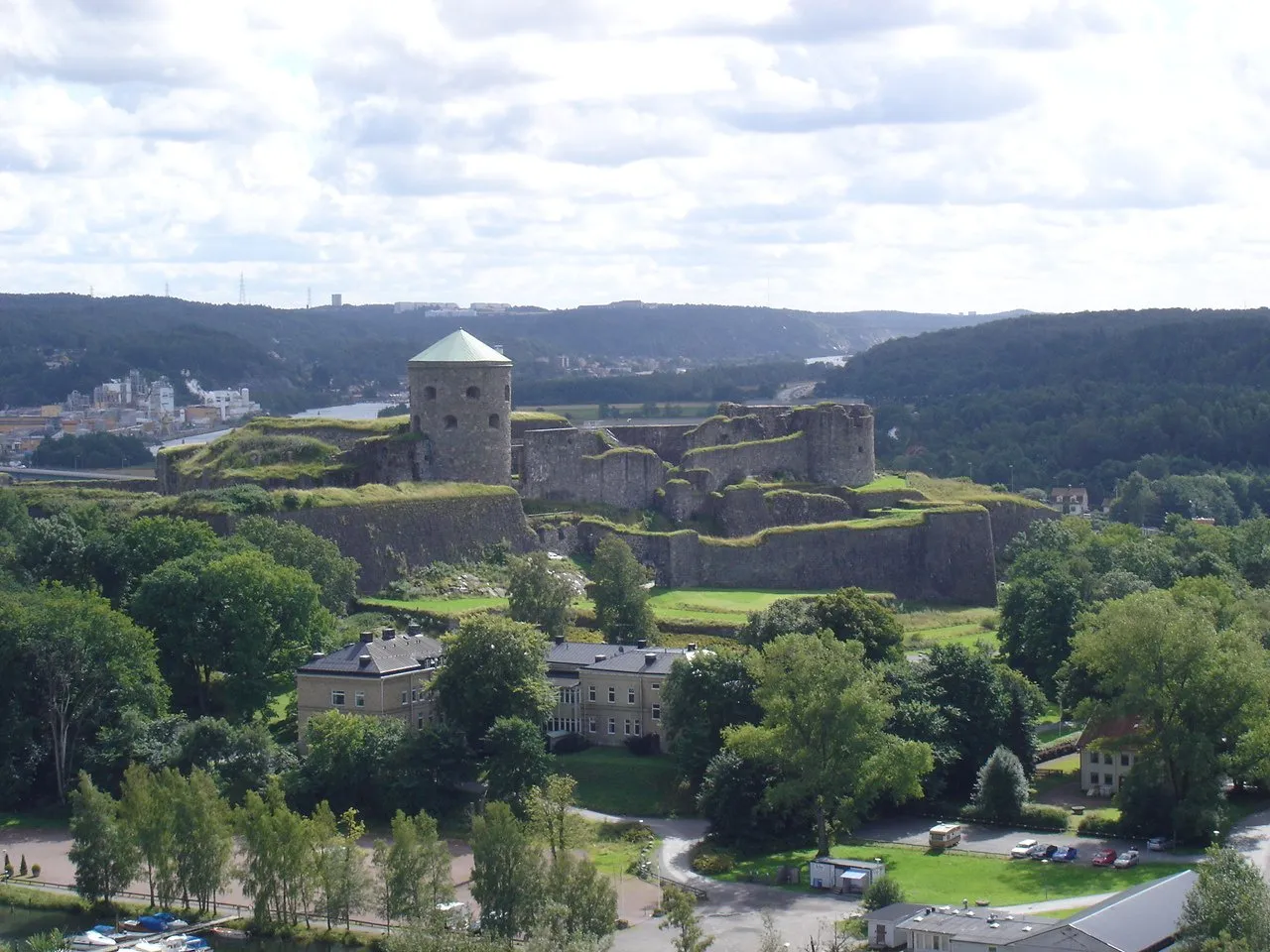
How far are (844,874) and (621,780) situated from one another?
855 centimetres

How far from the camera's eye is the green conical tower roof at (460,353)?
7212 centimetres

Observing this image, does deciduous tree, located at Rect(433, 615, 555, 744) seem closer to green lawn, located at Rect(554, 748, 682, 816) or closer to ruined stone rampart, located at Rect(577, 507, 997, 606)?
green lawn, located at Rect(554, 748, 682, 816)

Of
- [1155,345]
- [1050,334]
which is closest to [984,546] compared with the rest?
[1155,345]

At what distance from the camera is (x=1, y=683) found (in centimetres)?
5581

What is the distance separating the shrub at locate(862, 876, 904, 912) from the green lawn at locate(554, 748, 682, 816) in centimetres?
862

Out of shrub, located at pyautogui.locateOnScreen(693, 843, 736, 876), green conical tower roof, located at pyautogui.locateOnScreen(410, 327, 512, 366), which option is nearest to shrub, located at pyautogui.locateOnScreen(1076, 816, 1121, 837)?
shrub, located at pyautogui.locateOnScreen(693, 843, 736, 876)

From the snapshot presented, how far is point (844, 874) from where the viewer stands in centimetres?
4706

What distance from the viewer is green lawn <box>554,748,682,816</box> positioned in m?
52.9

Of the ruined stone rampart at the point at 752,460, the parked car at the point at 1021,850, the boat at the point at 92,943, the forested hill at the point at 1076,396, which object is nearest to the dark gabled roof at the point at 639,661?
the parked car at the point at 1021,850

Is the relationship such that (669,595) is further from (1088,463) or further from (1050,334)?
(1050,334)

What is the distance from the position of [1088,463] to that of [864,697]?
87.7 metres

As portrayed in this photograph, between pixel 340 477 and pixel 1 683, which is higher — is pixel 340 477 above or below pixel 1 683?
above

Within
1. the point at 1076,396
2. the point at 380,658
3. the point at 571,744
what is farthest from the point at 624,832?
the point at 1076,396

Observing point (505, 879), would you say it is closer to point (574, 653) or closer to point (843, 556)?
point (574, 653)
